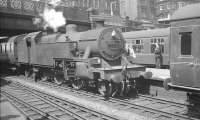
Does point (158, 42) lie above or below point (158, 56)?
above

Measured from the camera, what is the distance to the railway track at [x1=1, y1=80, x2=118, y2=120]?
7.91 m

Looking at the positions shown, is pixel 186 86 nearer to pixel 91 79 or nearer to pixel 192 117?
pixel 192 117

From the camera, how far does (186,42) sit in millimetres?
6703

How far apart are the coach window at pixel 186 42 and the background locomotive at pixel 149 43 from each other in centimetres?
807

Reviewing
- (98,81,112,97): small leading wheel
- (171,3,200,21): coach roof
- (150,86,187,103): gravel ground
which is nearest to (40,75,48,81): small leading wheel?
(98,81,112,97): small leading wheel

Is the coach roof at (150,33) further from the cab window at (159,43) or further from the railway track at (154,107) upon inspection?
the railway track at (154,107)

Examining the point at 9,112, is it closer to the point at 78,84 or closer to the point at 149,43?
the point at 78,84

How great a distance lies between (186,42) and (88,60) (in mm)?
4786

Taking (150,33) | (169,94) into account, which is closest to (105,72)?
(169,94)

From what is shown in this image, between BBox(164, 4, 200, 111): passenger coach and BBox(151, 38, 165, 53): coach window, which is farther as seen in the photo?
BBox(151, 38, 165, 53): coach window

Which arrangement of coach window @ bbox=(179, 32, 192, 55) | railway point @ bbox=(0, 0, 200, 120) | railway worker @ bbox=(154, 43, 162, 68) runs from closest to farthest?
coach window @ bbox=(179, 32, 192, 55), railway point @ bbox=(0, 0, 200, 120), railway worker @ bbox=(154, 43, 162, 68)

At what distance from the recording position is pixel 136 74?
10.5m

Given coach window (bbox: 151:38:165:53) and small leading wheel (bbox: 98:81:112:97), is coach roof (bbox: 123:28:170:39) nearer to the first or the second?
coach window (bbox: 151:38:165:53)

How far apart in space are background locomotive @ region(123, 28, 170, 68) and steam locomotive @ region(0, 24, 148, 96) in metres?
3.71
